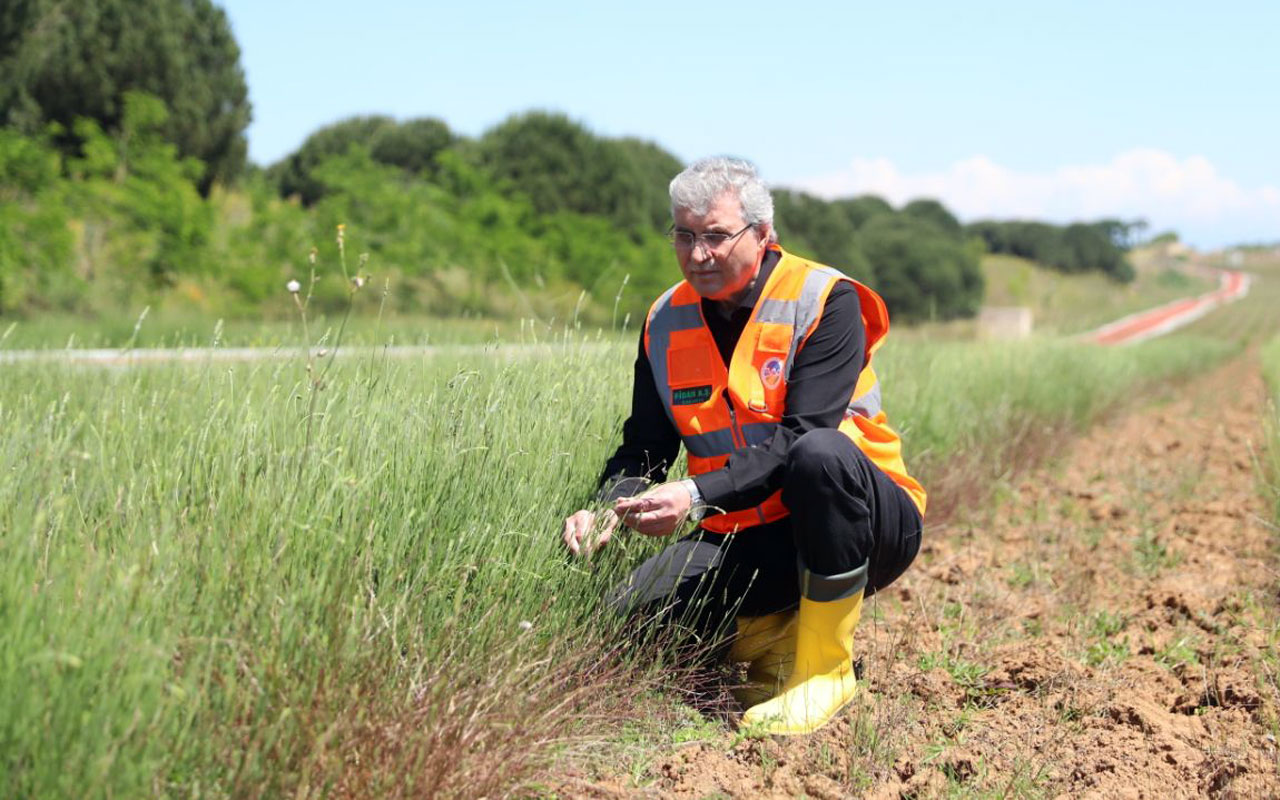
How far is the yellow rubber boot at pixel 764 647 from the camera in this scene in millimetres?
3590

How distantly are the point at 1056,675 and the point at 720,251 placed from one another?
154 cm

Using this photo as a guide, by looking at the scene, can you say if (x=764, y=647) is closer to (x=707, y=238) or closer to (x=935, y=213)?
(x=707, y=238)

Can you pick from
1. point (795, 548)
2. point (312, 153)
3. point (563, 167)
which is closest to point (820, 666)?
point (795, 548)

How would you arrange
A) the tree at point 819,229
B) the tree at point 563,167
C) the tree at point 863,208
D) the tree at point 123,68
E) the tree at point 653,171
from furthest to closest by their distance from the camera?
the tree at point 863,208 → the tree at point 819,229 → the tree at point 653,171 → the tree at point 563,167 → the tree at point 123,68

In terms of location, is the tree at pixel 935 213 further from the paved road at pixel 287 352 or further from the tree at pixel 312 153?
the paved road at pixel 287 352

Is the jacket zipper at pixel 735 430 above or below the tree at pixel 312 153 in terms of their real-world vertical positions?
below

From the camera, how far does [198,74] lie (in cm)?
2119

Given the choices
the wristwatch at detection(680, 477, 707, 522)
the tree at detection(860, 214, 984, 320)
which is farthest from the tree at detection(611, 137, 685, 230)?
the wristwatch at detection(680, 477, 707, 522)

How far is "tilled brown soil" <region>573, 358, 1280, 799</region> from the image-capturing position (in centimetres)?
290

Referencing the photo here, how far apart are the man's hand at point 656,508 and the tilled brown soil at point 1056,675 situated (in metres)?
0.53

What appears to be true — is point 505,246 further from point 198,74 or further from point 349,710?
point 349,710

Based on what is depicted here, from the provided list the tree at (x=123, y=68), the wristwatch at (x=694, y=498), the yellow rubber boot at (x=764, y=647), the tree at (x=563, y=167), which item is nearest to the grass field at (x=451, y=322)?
the wristwatch at (x=694, y=498)

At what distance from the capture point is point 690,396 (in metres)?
3.41

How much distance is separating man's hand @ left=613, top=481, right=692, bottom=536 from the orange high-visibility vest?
0.38m
